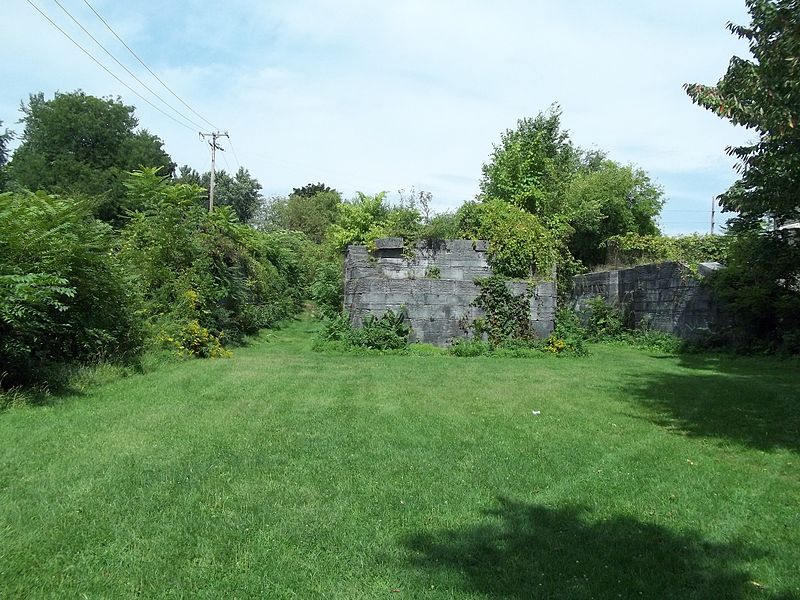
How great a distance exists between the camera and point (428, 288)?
1584cm

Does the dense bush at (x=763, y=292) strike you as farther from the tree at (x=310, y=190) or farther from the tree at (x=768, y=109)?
the tree at (x=310, y=190)

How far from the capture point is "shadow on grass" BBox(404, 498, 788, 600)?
346 centimetres

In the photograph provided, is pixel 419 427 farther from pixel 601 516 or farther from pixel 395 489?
pixel 601 516

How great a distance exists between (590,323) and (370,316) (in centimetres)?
737

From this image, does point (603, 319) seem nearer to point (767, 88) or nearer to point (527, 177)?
point (527, 177)

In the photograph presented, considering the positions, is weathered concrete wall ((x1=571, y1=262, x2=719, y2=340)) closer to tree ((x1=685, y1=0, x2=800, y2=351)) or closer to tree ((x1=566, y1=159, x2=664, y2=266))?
tree ((x1=685, y1=0, x2=800, y2=351))

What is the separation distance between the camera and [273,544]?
3.91 m

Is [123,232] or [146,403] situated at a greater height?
[123,232]

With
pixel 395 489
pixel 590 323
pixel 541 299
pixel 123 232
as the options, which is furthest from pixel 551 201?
pixel 395 489

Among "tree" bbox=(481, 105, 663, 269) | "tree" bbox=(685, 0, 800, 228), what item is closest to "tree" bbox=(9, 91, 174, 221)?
"tree" bbox=(481, 105, 663, 269)

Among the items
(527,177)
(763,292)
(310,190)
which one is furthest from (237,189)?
(763,292)

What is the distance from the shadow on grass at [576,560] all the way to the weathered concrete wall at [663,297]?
13374 millimetres

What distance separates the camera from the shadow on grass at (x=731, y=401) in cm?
721

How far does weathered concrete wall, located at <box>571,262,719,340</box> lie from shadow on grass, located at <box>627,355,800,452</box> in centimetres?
303
